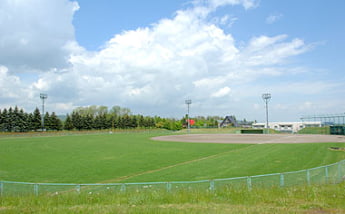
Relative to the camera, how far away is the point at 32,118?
94.5 metres

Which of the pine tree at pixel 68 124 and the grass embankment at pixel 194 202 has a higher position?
the pine tree at pixel 68 124

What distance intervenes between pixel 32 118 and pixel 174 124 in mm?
72019

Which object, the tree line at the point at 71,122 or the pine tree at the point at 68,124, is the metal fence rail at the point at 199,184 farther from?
the pine tree at the point at 68,124

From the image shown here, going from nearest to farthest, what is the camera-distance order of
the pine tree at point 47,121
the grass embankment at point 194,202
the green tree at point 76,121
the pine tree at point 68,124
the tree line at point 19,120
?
the grass embankment at point 194,202, the tree line at point 19,120, the pine tree at point 47,121, the pine tree at point 68,124, the green tree at point 76,121

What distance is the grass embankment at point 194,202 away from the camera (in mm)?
8102

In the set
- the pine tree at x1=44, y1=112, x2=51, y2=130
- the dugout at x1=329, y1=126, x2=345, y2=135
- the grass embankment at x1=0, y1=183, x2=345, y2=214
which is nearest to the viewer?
the grass embankment at x1=0, y1=183, x2=345, y2=214

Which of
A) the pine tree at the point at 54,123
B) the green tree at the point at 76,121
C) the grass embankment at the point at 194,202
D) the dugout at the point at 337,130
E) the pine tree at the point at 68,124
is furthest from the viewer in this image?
the green tree at the point at 76,121

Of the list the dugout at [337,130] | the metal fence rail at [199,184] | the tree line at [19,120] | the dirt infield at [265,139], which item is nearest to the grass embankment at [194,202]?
the metal fence rail at [199,184]

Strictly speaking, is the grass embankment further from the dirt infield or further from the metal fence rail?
the dirt infield

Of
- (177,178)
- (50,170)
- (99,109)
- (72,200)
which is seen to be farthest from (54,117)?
(72,200)

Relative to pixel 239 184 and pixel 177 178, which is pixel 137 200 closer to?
pixel 239 184

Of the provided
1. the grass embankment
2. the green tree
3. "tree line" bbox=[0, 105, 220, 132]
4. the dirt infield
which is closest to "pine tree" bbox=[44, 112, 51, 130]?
"tree line" bbox=[0, 105, 220, 132]

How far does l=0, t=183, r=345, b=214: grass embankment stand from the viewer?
26.6 feet

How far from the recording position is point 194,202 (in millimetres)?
9203
